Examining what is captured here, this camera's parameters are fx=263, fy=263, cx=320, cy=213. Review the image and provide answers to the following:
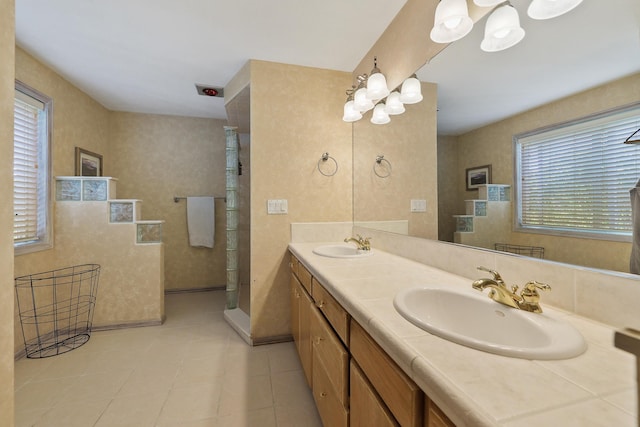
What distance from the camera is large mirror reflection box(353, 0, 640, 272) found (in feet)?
2.31

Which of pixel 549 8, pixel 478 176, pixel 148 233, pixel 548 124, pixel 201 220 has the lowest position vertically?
pixel 148 233

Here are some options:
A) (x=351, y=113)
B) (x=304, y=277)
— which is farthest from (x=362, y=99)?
(x=304, y=277)

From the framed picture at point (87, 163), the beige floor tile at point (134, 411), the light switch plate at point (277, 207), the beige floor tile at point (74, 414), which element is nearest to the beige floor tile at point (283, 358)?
the beige floor tile at point (134, 411)

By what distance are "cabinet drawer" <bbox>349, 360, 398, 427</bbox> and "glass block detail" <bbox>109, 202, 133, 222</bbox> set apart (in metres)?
2.59

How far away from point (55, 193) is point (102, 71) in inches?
46.0

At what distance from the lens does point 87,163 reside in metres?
2.77

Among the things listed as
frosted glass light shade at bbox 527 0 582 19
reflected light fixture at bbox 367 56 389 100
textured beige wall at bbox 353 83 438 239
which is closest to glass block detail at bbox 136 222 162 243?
textured beige wall at bbox 353 83 438 239

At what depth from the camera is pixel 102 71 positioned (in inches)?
91.6

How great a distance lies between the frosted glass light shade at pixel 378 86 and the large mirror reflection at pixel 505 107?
0.19m

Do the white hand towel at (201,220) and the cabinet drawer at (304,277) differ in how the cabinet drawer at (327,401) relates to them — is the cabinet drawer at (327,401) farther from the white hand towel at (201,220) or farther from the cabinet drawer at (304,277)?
the white hand towel at (201,220)

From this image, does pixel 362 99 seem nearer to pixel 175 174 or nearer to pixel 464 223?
pixel 464 223

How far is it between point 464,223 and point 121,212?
2.88m

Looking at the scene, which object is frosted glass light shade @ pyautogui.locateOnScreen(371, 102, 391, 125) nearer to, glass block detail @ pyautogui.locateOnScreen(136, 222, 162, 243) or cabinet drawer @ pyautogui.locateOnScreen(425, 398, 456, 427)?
cabinet drawer @ pyautogui.locateOnScreen(425, 398, 456, 427)

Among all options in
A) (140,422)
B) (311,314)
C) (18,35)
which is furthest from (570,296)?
(18,35)
